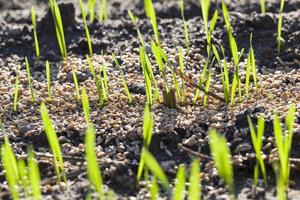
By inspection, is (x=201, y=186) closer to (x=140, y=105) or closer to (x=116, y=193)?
(x=116, y=193)

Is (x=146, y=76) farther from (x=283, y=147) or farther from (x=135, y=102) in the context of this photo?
(x=283, y=147)

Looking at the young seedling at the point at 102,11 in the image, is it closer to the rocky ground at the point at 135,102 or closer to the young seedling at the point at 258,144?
the rocky ground at the point at 135,102

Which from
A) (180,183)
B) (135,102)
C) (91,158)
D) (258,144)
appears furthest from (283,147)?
(135,102)

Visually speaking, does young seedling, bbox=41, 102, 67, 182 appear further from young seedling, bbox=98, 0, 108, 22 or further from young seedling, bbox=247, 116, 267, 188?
young seedling, bbox=98, 0, 108, 22

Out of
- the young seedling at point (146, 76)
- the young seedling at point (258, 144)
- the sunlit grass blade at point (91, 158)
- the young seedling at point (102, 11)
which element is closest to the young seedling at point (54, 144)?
the sunlit grass blade at point (91, 158)

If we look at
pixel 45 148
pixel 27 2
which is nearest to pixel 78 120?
pixel 45 148

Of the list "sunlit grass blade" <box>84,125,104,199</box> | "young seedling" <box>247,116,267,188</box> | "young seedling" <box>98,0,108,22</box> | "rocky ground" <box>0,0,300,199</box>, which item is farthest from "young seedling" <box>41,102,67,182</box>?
"young seedling" <box>98,0,108,22</box>
